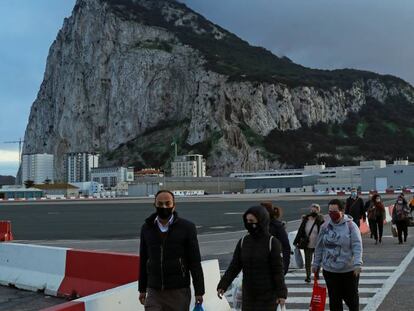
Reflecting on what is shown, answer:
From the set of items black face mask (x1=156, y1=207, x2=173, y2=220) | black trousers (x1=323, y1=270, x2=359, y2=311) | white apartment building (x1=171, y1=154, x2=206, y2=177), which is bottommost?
black trousers (x1=323, y1=270, x2=359, y2=311)

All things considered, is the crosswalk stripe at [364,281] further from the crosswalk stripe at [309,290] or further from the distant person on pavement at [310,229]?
the distant person on pavement at [310,229]

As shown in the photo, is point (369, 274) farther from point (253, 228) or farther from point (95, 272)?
point (253, 228)

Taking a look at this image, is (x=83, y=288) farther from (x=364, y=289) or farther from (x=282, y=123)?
(x=282, y=123)

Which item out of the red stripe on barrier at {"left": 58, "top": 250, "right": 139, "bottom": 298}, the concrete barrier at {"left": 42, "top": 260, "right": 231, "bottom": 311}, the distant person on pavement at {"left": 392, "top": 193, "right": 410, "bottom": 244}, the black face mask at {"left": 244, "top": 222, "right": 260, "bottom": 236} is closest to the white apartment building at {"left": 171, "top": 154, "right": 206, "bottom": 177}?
the distant person on pavement at {"left": 392, "top": 193, "right": 410, "bottom": 244}

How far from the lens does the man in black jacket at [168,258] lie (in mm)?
5355

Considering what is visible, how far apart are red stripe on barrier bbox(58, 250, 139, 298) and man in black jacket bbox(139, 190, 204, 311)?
3.88 m

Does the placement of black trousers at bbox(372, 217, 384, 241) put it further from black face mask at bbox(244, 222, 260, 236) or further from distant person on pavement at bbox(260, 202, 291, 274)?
black face mask at bbox(244, 222, 260, 236)

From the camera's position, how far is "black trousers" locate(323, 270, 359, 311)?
23.0 ft

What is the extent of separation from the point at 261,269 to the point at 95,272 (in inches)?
209

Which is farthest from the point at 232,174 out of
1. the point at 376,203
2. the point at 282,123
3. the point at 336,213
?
the point at 336,213

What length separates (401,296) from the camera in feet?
31.1

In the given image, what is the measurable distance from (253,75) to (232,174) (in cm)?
4502

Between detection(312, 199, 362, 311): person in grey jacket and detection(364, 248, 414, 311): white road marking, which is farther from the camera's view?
detection(364, 248, 414, 311): white road marking

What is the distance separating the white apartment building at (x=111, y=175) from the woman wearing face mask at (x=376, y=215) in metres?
154
